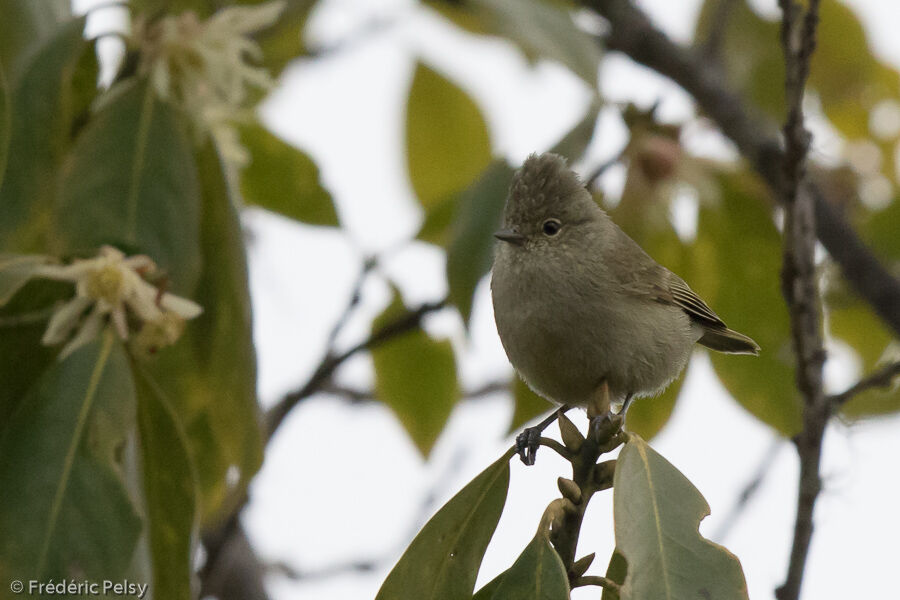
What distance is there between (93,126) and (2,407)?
0.89 m

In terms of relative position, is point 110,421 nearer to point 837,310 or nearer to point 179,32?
point 179,32

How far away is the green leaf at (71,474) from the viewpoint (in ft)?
8.11

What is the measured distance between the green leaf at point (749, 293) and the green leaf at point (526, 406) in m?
0.62

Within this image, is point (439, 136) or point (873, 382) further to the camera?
point (439, 136)

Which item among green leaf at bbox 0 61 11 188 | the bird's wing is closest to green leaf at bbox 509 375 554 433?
the bird's wing

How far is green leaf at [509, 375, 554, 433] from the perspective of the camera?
3525 mm

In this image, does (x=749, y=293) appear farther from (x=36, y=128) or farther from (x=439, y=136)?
(x=36, y=128)

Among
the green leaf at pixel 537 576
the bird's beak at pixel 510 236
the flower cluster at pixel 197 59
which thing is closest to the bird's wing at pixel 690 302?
the bird's beak at pixel 510 236

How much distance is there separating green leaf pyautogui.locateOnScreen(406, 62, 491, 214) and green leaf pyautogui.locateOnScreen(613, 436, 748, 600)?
240 cm

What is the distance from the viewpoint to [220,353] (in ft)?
10.5

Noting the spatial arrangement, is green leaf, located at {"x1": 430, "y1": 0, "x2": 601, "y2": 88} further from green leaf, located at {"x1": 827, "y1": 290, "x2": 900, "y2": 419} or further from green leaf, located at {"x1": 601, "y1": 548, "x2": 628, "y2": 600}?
green leaf, located at {"x1": 827, "y1": 290, "x2": 900, "y2": 419}

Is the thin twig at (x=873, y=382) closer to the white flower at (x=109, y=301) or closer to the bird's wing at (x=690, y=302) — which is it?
the bird's wing at (x=690, y=302)

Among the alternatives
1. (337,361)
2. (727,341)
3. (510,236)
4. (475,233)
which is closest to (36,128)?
(475,233)

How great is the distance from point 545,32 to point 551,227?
0.59 m
